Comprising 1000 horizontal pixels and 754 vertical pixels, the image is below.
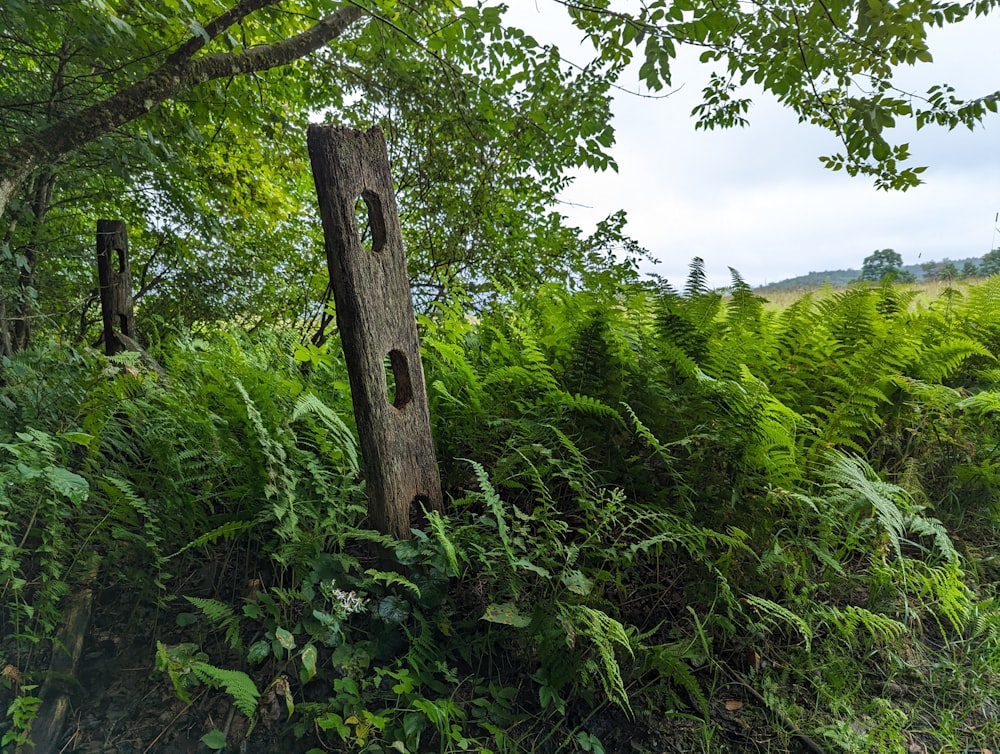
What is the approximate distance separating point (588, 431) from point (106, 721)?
2.17 metres

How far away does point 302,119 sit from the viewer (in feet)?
19.9

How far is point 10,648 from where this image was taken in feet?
6.22

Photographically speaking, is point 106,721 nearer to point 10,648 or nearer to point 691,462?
point 10,648

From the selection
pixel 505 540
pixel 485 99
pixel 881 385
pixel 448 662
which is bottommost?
pixel 448 662

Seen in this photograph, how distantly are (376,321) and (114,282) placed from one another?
10.4 ft

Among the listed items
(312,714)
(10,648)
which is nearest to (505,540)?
(312,714)

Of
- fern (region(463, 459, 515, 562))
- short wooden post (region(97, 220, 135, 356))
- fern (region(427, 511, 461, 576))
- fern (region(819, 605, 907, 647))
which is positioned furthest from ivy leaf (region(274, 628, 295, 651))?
short wooden post (region(97, 220, 135, 356))

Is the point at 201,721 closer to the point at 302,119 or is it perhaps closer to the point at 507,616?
the point at 507,616

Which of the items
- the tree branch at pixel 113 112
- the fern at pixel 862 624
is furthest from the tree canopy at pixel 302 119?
the fern at pixel 862 624

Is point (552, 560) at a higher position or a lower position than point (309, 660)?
higher

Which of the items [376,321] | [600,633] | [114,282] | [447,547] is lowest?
[600,633]

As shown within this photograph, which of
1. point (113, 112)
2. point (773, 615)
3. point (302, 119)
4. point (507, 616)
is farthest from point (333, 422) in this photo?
point (302, 119)

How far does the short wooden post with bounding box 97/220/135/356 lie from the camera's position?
12.4 feet

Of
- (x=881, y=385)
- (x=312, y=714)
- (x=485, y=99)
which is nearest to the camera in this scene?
(x=312, y=714)
